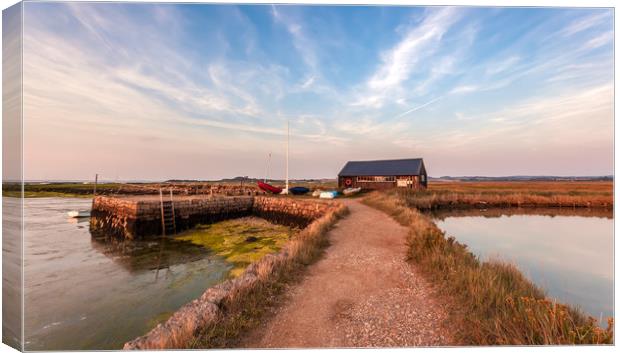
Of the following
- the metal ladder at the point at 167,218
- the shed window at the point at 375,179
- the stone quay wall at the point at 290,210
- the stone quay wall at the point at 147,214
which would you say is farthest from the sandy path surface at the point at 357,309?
the shed window at the point at 375,179

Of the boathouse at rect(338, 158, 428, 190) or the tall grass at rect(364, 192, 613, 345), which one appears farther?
the boathouse at rect(338, 158, 428, 190)

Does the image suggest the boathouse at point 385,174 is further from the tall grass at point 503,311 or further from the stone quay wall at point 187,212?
the tall grass at point 503,311

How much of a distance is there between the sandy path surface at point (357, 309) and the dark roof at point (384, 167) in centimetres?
2832

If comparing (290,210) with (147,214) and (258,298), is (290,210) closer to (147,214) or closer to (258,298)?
(147,214)

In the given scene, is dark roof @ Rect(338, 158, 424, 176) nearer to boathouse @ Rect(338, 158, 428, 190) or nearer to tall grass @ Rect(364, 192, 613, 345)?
boathouse @ Rect(338, 158, 428, 190)

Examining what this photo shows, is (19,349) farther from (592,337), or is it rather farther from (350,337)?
(592,337)

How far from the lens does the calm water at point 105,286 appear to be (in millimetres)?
5996

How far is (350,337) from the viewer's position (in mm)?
3693

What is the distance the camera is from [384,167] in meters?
36.7

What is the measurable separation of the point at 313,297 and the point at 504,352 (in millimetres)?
2972

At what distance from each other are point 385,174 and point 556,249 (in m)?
23.8

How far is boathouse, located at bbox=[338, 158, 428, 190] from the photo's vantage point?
33459mm

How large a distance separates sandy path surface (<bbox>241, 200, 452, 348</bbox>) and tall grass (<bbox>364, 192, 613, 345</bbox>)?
13.1 inches

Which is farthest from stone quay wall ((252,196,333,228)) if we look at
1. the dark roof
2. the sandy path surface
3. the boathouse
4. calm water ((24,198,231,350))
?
the dark roof
